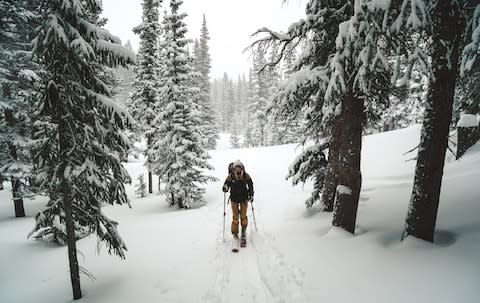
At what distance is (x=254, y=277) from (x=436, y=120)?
5.04m

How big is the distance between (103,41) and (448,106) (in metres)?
7.34

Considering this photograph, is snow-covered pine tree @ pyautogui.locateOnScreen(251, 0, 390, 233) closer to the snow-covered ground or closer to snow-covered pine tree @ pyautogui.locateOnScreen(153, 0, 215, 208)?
the snow-covered ground

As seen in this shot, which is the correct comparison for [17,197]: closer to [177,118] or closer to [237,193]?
[177,118]

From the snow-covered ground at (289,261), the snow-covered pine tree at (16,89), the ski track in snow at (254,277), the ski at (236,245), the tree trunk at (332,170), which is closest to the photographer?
the snow-covered ground at (289,261)

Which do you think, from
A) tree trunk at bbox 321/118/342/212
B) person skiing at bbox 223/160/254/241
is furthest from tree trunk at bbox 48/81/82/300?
tree trunk at bbox 321/118/342/212

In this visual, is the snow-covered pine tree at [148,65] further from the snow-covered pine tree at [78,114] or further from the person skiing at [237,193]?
the snow-covered pine tree at [78,114]

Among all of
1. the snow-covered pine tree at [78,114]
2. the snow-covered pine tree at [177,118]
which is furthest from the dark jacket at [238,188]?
Result: the snow-covered pine tree at [177,118]

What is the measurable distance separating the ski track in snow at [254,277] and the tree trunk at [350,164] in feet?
6.65

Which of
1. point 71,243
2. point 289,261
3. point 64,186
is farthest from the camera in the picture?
point 289,261

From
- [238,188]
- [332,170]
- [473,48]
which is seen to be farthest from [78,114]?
[473,48]

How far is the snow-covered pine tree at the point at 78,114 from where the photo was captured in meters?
5.55

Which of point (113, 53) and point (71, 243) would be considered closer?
point (113, 53)

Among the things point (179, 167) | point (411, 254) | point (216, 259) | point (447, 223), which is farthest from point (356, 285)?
point (179, 167)

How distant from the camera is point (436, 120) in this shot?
5.12 m
